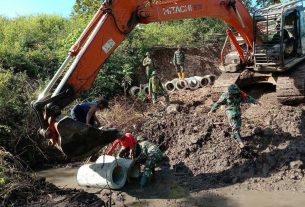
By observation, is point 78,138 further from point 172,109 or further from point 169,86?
point 169,86

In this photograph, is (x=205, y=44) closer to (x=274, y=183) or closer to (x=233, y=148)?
(x=233, y=148)

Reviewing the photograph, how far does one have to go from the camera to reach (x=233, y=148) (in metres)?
9.88

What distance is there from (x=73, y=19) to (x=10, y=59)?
7.62 meters

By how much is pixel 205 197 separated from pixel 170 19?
3.70m

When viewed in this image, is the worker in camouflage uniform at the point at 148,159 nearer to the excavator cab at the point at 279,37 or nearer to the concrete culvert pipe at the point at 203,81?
the excavator cab at the point at 279,37

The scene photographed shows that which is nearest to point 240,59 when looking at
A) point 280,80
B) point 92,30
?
point 280,80

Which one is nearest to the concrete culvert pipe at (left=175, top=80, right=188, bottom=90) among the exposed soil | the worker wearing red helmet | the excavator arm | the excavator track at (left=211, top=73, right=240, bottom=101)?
the exposed soil

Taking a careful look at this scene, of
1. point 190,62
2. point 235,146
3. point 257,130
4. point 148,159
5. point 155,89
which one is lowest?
point 190,62

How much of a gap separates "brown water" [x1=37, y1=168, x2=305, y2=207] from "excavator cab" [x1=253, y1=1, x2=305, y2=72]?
3.76 m

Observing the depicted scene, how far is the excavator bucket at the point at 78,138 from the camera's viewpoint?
7.28 meters

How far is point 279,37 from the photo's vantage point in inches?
437

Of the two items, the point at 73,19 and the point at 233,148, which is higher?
the point at 73,19

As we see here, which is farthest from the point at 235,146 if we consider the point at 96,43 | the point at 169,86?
the point at 169,86

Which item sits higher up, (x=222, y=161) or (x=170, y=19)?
(x=170, y=19)
